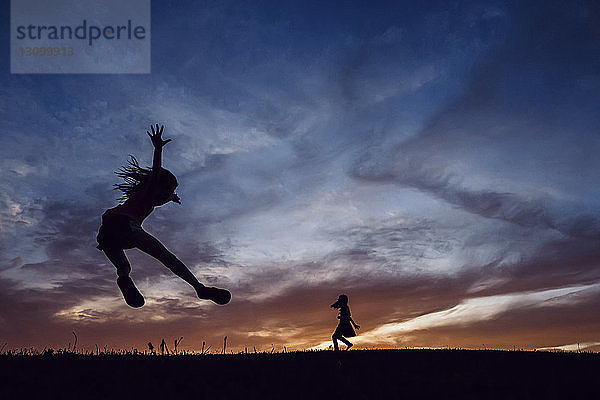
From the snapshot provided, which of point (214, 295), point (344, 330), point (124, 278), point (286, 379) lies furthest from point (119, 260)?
point (344, 330)

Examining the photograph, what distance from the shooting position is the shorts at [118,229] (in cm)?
773

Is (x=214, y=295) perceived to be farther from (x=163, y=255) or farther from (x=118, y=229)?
(x=118, y=229)

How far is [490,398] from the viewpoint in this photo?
7266 millimetres

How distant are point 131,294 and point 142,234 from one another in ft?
3.35

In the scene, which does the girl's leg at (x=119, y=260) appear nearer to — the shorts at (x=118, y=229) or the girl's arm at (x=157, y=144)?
the shorts at (x=118, y=229)

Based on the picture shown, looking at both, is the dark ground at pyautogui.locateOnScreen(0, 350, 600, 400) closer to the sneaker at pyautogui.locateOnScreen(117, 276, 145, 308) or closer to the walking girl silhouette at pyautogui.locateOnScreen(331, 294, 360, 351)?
the sneaker at pyautogui.locateOnScreen(117, 276, 145, 308)

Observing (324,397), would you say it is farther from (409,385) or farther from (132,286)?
(132,286)

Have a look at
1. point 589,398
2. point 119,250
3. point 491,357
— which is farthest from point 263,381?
point 491,357

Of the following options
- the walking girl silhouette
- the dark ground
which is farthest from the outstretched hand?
the walking girl silhouette

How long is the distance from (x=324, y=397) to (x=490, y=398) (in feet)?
8.25

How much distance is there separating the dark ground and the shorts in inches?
77.3

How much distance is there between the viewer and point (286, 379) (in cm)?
751

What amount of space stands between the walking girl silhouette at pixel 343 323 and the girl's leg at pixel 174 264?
9257mm

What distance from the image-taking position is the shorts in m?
7.73
